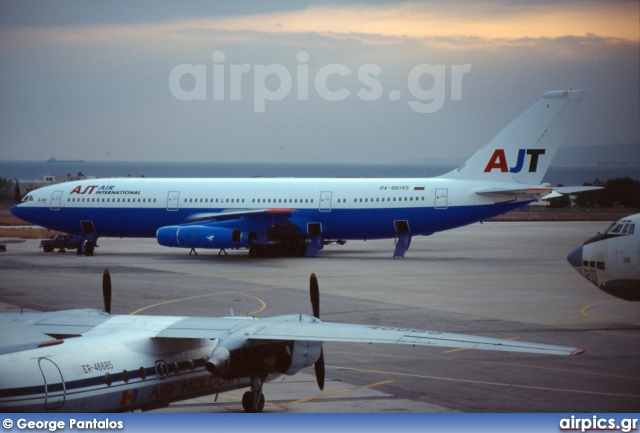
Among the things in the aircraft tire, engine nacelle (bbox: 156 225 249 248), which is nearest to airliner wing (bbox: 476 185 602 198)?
engine nacelle (bbox: 156 225 249 248)

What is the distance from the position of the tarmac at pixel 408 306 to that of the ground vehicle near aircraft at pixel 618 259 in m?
1.36

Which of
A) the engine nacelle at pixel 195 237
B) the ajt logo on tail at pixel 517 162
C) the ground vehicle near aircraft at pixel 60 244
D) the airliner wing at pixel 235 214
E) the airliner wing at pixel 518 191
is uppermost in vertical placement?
the ajt logo on tail at pixel 517 162

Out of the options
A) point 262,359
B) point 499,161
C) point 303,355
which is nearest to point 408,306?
point 303,355

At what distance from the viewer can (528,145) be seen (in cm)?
4659

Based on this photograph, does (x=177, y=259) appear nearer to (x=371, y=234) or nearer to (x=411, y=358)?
(x=371, y=234)

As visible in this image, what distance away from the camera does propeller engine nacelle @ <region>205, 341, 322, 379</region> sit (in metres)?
14.8

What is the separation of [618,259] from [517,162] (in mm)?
21447

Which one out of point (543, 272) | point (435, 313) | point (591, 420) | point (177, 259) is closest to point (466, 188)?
point (543, 272)

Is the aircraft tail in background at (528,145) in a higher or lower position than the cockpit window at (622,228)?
higher

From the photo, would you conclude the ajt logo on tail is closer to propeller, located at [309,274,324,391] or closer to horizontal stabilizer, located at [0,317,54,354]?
propeller, located at [309,274,324,391]

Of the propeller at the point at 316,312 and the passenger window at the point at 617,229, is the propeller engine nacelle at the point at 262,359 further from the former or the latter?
the passenger window at the point at 617,229

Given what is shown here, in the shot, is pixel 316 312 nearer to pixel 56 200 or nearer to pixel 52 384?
pixel 52 384

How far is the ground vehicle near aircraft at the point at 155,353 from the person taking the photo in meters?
13.1

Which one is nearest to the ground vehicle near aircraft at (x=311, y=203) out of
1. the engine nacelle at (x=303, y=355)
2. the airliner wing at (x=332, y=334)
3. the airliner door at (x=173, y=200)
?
the airliner door at (x=173, y=200)
